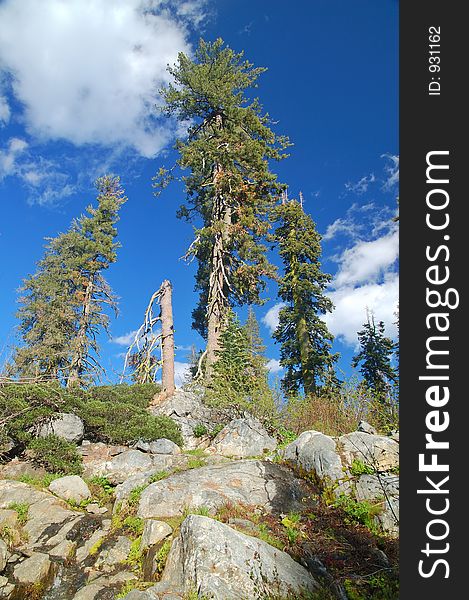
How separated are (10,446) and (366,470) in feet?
30.1

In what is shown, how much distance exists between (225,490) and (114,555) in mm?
2238

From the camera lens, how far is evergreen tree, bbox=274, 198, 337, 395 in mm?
21531

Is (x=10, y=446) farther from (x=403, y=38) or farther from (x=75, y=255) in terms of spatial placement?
(x=75, y=255)

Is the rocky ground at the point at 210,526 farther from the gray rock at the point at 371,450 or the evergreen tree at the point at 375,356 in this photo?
the evergreen tree at the point at 375,356

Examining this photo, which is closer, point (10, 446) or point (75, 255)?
point (10, 446)

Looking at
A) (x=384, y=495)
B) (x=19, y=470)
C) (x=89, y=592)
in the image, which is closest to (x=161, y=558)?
(x=89, y=592)

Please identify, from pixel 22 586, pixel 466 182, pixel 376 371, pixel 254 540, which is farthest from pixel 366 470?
pixel 376 371

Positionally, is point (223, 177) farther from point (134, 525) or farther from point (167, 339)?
point (134, 525)

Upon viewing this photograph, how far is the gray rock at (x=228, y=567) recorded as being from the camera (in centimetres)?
439

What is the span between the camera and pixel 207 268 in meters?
22.2

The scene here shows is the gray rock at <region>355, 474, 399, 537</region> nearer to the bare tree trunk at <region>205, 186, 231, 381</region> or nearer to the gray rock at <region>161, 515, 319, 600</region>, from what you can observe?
the gray rock at <region>161, 515, 319, 600</region>

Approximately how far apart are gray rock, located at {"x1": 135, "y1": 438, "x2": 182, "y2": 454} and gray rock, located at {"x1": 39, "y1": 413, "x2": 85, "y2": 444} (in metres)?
1.75

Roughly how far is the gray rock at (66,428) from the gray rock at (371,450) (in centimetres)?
768

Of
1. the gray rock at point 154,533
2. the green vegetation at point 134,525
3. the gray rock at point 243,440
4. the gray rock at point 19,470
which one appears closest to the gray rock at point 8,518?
the green vegetation at point 134,525
